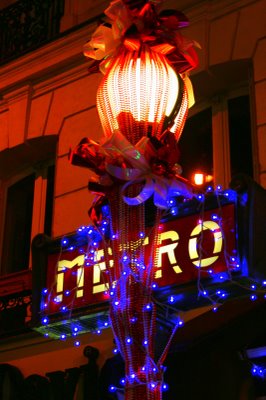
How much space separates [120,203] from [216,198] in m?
0.58

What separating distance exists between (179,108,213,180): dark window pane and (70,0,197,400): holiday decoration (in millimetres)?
2509

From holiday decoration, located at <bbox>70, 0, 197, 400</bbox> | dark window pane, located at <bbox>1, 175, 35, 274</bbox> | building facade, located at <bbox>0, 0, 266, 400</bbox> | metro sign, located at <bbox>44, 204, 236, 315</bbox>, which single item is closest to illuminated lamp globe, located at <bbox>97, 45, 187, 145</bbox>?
holiday decoration, located at <bbox>70, 0, 197, 400</bbox>

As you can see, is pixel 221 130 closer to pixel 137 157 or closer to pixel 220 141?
pixel 220 141

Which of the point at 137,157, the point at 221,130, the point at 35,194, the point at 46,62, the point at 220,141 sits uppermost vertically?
the point at 46,62

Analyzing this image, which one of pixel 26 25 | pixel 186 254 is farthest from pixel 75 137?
pixel 186 254

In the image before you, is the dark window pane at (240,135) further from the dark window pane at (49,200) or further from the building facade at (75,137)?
the dark window pane at (49,200)

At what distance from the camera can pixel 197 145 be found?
811 centimetres

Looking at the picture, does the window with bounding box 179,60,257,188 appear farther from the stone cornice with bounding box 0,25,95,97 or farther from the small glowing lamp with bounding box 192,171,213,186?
the stone cornice with bounding box 0,25,95,97

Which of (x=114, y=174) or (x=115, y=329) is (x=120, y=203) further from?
(x=115, y=329)

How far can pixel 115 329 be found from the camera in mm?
4488

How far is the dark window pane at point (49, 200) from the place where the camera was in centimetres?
894

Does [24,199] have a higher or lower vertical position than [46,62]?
lower

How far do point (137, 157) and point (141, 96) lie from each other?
53 centimetres

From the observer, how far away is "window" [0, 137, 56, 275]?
9070mm
